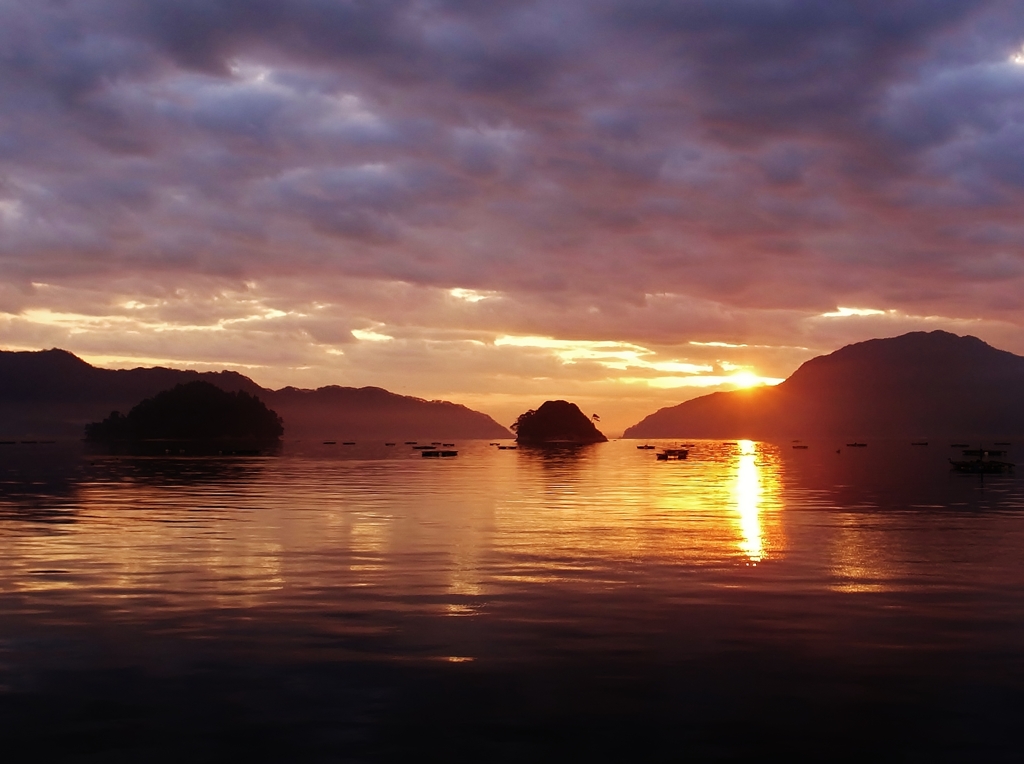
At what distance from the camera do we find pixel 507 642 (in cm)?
2392

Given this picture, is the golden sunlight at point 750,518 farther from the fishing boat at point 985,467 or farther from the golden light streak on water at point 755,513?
the fishing boat at point 985,467

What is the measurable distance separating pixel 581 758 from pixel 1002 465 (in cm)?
11992

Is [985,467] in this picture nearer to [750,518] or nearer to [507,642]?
[750,518]

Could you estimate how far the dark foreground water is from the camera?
666 inches

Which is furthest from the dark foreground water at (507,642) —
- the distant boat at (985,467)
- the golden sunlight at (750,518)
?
the distant boat at (985,467)

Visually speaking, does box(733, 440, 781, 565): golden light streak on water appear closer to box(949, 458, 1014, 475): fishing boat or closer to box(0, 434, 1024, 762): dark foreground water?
box(0, 434, 1024, 762): dark foreground water

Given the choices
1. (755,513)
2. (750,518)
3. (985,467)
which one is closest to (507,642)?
(750,518)

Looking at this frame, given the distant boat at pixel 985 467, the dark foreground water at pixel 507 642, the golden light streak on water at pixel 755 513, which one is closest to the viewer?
the dark foreground water at pixel 507 642

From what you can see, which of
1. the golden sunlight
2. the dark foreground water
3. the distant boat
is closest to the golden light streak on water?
the golden sunlight

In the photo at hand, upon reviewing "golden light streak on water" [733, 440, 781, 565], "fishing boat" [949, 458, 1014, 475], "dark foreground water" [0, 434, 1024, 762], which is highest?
"fishing boat" [949, 458, 1014, 475]

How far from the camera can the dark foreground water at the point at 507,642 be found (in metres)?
16.9

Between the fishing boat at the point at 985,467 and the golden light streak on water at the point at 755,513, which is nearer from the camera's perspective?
the golden light streak on water at the point at 755,513

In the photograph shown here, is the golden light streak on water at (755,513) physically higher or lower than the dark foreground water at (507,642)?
lower

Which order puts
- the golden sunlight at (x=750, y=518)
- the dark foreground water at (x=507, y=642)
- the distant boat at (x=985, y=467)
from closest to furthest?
the dark foreground water at (x=507, y=642), the golden sunlight at (x=750, y=518), the distant boat at (x=985, y=467)
